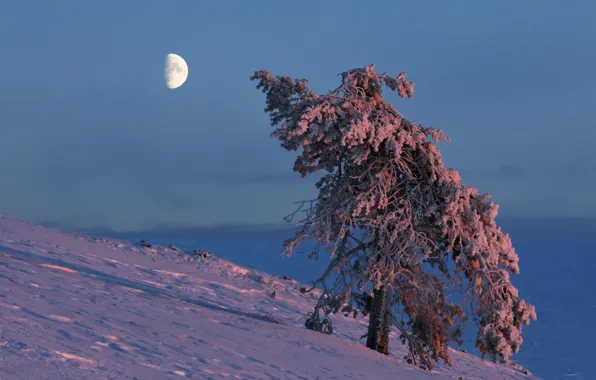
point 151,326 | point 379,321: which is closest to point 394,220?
point 379,321

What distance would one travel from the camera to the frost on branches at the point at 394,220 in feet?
48.0

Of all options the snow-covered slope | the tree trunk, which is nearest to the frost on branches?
the tree trunk

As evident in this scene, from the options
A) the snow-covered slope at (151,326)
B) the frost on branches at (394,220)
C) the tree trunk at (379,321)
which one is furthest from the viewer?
the tree trunk at (379,321)

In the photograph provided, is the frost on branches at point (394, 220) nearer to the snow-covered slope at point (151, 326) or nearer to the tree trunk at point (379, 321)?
the tree trunk at point (379, 321)

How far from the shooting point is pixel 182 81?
30.7 meters

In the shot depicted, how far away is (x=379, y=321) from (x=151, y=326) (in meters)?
6.09

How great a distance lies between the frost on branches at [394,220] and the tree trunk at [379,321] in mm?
24

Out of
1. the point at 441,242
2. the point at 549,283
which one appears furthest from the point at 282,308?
the point at 549,283

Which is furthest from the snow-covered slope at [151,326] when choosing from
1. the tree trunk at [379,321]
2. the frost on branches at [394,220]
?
the frost on branches at [394,220]

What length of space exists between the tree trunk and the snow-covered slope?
0.38m

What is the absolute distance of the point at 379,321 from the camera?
51.9ft

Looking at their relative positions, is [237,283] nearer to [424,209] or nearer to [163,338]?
[424,209]

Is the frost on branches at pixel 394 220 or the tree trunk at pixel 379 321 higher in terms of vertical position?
the frost on branches at pixel 394 220

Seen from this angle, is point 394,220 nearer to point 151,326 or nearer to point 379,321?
point 379,321
